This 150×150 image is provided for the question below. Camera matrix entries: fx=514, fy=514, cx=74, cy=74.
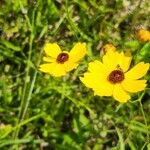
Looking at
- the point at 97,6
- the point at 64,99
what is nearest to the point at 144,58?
the point at 64,99

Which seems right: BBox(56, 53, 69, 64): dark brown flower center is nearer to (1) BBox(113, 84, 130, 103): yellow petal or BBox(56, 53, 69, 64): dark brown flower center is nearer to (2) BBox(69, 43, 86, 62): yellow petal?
(2) BBox(69, 43, 86, 62): yellow petal

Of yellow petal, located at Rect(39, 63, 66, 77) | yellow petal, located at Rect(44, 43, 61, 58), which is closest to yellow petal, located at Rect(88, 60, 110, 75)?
yellow petal, located at Rect(39, 63, 66, 77)

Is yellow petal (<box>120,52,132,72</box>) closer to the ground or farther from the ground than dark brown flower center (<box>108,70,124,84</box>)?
farther from the ground

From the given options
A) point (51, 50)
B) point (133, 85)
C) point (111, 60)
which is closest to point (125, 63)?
point (111, 60)

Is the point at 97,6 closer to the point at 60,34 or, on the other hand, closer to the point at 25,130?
the point at 60,34

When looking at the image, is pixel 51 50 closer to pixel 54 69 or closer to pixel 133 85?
pixel 54 69

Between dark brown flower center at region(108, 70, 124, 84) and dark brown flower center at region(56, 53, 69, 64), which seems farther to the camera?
dark brown flower center at region(56, 53, 69, 64)
